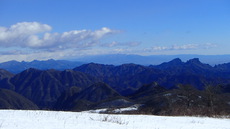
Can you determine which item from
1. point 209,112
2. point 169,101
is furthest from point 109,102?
point 209,112

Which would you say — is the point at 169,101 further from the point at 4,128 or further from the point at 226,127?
the point at 4,128

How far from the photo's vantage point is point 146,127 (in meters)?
14.2

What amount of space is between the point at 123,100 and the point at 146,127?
4726 inches

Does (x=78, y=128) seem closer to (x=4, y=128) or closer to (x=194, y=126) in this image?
(x=4, y=128)

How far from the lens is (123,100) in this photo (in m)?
133

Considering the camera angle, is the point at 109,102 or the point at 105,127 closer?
the point at 105,127

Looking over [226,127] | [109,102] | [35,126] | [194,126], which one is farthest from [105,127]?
[109,102]

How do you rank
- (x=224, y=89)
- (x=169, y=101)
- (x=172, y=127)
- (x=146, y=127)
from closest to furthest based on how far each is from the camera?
1. (x=146, y=127)
2. (x=172, y=127)
3. (x=169, y=101)
4. (x=224, y=89)

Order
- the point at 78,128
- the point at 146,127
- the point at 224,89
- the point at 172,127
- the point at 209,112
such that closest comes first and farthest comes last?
the point at 78,128 → the point at 146,127 → the point at 172,127 → the point at 209,112 → the point at 224,89

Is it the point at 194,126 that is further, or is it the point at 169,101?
the point at 169,101

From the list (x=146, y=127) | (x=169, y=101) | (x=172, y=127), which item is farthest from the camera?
(x=169, y=101)

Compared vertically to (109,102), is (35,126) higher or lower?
higher

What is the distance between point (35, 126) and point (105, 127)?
3090mm

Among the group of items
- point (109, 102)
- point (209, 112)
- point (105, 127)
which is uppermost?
point (105, 127)
